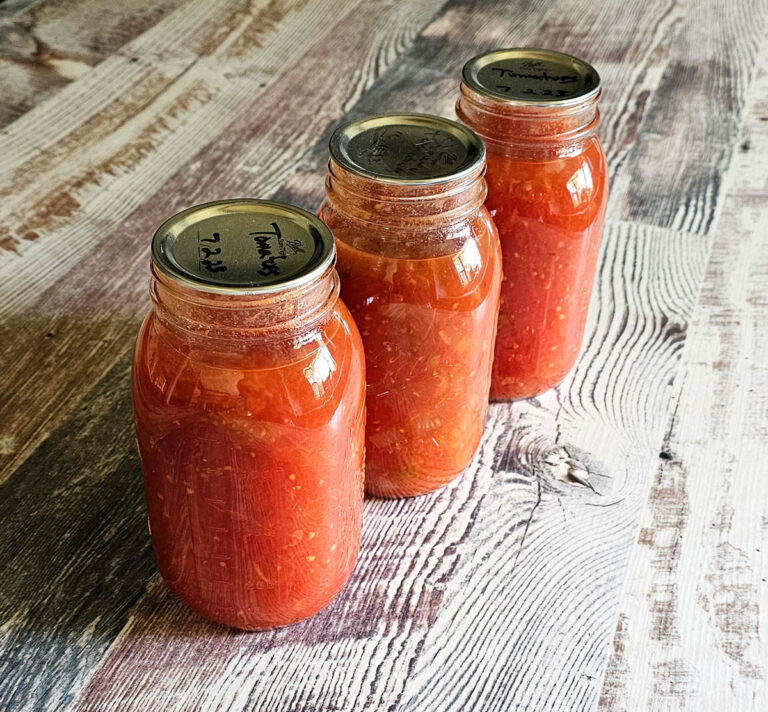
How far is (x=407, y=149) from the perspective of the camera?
701 millimetres

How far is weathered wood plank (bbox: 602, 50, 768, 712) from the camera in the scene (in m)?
0.69

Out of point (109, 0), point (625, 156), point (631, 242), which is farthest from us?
point (109, 0)

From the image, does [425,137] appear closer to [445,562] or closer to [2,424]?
[445,562]

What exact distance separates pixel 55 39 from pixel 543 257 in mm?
960

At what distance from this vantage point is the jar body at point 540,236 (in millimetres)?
797

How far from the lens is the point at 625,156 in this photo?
1.33 meters

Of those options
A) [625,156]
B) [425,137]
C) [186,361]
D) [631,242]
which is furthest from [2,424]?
[625,156]

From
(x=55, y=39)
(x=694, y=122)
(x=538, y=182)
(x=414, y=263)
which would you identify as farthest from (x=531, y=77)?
(x=55, y=39)

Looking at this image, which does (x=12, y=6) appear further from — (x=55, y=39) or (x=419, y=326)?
(x=419, y=326)

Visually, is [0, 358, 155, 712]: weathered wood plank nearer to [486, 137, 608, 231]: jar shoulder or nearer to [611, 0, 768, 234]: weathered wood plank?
[486, 137, 608, 231]: jar shoulder

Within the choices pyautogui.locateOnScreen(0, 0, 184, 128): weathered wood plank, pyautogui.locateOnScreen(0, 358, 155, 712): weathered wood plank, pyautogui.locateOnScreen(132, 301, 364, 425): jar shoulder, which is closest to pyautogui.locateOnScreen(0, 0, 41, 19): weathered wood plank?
pyautogui.locateOnScreen(0, 0, 184, 128): weathered wood plank

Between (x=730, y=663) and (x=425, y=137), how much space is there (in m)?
0.44

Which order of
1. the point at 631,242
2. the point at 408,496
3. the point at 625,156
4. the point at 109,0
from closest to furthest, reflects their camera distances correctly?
the point at 408,496
the point at 631,242
the point at 625,156
the point at 109,0

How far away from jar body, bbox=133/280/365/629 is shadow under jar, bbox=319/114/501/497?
0.21 feet
